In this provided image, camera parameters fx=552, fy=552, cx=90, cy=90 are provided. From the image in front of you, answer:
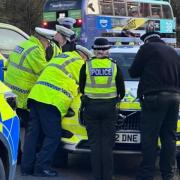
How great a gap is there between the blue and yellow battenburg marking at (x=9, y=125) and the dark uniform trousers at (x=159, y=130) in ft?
6.20

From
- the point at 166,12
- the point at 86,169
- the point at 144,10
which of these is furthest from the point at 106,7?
the point at 86,169

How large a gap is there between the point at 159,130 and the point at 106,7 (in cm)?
1946

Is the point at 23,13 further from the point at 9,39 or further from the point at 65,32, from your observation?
the point at 65,32

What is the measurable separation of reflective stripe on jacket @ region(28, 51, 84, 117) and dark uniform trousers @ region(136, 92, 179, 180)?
1005 millimetres

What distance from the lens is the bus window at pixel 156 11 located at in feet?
92.9

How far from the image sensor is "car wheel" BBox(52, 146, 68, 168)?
726 centimetres

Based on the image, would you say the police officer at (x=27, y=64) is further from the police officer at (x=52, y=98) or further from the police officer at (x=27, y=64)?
the police officer at (x=52, y=98)

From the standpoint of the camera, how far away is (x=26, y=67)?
7168 millimetres

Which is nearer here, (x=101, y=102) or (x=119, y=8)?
(x=101, y=102)

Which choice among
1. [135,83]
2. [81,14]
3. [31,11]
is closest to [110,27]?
[81,14]

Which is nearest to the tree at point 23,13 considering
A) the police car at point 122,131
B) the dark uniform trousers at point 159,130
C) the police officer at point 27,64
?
the police officer at point 27,64

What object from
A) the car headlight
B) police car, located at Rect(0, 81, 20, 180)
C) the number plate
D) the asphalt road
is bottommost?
the asphalt road

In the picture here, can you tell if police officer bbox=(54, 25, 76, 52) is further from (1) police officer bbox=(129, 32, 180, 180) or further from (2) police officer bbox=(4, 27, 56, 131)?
(1) police officer bbox=(129, 32, 180, 180)

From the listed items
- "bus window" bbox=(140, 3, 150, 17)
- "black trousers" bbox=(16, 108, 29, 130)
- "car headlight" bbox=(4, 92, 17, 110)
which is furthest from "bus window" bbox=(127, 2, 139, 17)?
"car headlight" bbox=(4, 92, 17, 110)
